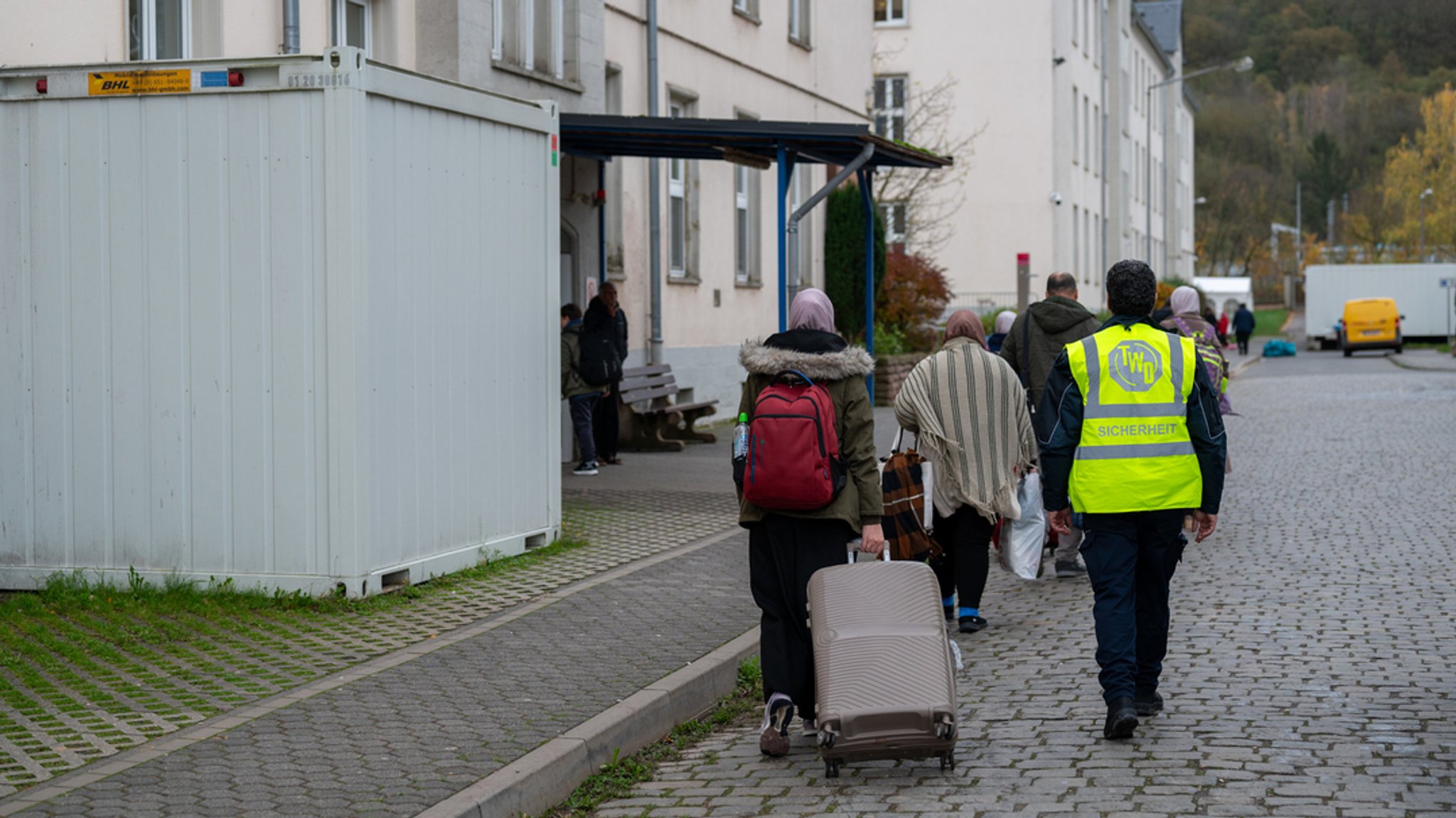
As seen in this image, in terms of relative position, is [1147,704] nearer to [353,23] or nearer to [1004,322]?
[1004,322]

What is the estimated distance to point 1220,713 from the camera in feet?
21.6

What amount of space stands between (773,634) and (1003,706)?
1.18 metres

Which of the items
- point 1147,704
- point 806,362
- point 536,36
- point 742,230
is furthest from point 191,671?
point 742,230

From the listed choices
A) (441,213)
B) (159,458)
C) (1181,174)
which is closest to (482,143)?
(441,213)

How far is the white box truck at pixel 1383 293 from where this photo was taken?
57375 millimetres

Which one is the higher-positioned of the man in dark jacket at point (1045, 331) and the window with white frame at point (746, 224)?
the window with white frame at point (746, 224)

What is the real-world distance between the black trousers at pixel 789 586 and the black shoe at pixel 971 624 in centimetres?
244

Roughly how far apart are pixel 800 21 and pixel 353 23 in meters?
12.7

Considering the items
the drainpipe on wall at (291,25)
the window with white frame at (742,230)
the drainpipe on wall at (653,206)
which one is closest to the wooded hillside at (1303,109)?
the window with white frame at (742,230)

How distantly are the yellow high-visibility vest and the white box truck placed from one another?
53.7 meters

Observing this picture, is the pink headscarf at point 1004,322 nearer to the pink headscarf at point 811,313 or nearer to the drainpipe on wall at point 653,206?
the pink headscarf at point 811,313

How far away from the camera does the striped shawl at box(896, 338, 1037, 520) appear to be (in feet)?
27.6

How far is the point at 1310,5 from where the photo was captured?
107 metres

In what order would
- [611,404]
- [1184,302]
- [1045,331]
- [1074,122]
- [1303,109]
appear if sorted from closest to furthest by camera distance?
[1045,331], [1184,302], [611,404], [1074,122], [1303,109]
